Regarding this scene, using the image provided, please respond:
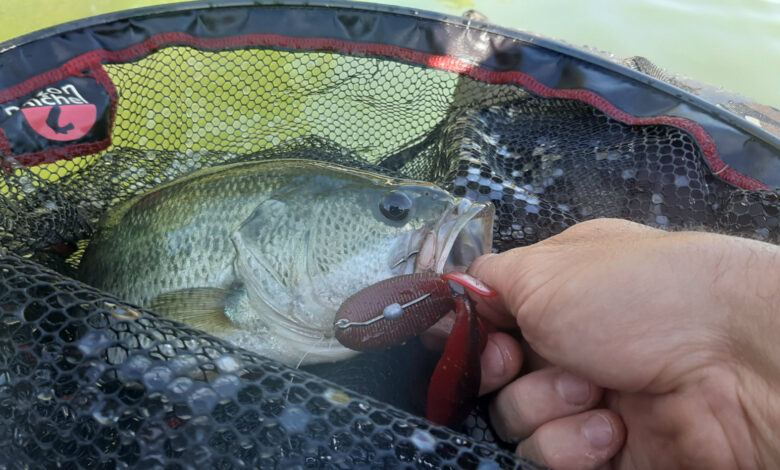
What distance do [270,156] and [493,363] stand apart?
4.24 feet

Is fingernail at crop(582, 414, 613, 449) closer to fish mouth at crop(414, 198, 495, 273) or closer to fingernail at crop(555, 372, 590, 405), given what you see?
fingernail at crop(555, 372, 590, 405)

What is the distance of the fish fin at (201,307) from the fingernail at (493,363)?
0.74 meters

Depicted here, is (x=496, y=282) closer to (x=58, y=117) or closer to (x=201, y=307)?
(x=201, y=307)

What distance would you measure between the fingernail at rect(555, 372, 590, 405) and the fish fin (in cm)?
93

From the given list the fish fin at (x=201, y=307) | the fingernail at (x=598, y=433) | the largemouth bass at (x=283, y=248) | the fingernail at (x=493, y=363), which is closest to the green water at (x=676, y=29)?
the largemouth bass at (x=283, y=248)

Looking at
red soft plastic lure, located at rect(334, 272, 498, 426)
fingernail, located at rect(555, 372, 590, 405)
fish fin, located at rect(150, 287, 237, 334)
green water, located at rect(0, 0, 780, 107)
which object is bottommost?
fish fin, located at rect(150, 287, 237, 334)

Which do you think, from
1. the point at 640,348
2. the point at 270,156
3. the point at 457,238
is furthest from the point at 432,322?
the point at 270,156

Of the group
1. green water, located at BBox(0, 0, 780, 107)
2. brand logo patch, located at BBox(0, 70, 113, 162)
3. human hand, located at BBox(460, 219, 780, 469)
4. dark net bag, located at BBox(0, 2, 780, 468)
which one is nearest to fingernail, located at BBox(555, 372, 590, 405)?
human hand, located at BBox(460, 219, 780, 469)

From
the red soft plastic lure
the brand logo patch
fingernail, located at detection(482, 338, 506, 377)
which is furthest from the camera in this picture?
the brand logo patch

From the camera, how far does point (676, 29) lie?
540 cm

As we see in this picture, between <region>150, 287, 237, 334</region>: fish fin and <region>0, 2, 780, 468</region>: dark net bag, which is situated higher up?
<region>0, 2, 780, 468</region>: dark net bag

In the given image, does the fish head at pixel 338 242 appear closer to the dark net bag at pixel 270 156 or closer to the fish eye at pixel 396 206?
the fish eye at pixel 396 206

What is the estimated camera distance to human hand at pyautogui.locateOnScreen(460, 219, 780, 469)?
92 cm

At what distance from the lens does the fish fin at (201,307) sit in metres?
1.48
